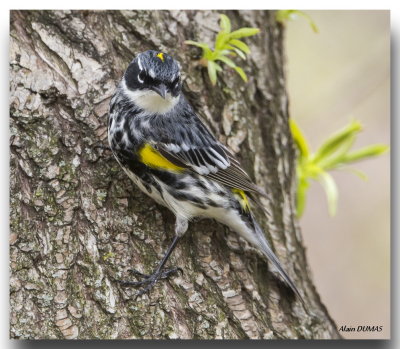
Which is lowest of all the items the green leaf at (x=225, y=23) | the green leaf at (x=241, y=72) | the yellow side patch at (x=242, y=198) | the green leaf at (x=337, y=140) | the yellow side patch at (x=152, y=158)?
the yellow side patch at (x=242, y=198)

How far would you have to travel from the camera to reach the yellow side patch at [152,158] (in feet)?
6.71

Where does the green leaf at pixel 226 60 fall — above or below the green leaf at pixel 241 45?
below

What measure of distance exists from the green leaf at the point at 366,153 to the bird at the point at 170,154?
23.6 inches

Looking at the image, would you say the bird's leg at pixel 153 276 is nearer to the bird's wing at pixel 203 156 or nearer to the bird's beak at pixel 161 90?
the bird's wing at pixel 203 156

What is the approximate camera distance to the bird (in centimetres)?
204

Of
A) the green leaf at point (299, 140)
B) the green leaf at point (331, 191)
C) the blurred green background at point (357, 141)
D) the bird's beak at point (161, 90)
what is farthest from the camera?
the green leaf at point (299, 140)

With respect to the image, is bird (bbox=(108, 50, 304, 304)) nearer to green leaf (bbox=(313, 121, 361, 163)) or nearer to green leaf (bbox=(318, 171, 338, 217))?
green leaf (bbox=(318, 171, 338, 217))

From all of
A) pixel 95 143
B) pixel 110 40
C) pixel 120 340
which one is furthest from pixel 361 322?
pixel 110 40

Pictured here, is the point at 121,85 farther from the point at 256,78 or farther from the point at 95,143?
the point at 256,78

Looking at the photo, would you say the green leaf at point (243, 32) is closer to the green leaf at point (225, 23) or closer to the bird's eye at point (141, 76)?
the green leaf at point (225, 23)

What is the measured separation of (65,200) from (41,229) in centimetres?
13

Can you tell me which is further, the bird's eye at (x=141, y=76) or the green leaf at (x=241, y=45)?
the green leaf at (x=241, y=45)

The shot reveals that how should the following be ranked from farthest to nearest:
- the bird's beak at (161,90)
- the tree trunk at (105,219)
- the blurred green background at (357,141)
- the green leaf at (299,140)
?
the green leaf at (299,140), the blurred green background at (357,141), the tree trunk at (105,219), the bird's beak at (161,90)

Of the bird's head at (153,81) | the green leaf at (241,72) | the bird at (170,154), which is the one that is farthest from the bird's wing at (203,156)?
the green leaf at (241,72)
